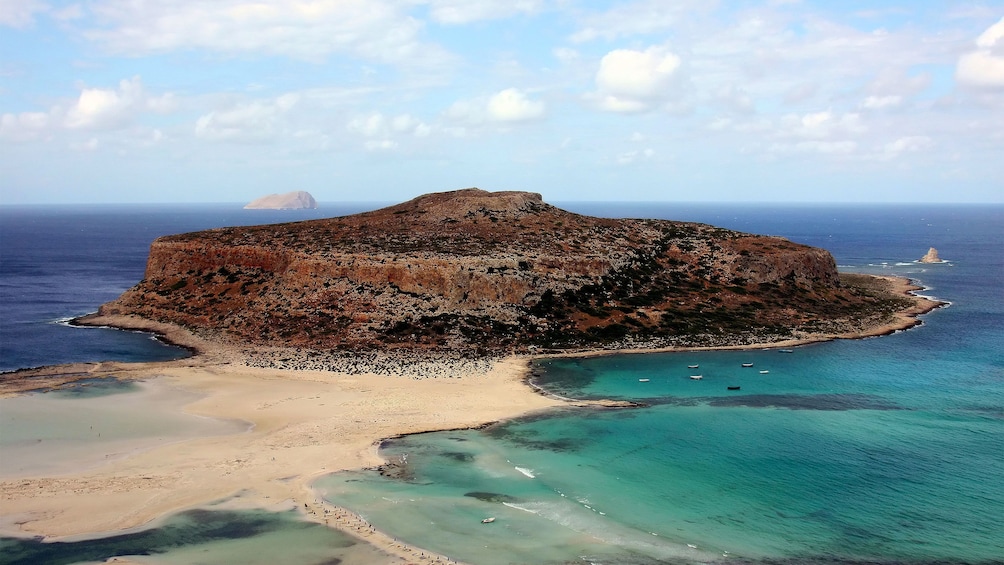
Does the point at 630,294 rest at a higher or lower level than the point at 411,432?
higher

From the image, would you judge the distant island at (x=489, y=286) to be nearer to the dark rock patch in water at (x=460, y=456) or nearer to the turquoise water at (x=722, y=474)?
the turquoise water at (x=722, y=474)

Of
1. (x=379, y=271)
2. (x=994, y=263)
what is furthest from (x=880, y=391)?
(x=994, y=263)

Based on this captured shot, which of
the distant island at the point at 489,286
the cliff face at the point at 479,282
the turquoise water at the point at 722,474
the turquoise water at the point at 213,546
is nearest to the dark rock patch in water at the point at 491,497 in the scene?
the turquoise water at the point at 722,474

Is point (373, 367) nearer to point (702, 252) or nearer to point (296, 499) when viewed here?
point (296, 499)

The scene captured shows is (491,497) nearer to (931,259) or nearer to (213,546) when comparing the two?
(213,546)

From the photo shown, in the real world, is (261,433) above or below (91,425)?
below

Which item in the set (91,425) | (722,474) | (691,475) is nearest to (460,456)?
(691,475)

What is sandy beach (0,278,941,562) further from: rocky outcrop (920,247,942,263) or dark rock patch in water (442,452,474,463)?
rocky outcrop (920,247,942,263)
